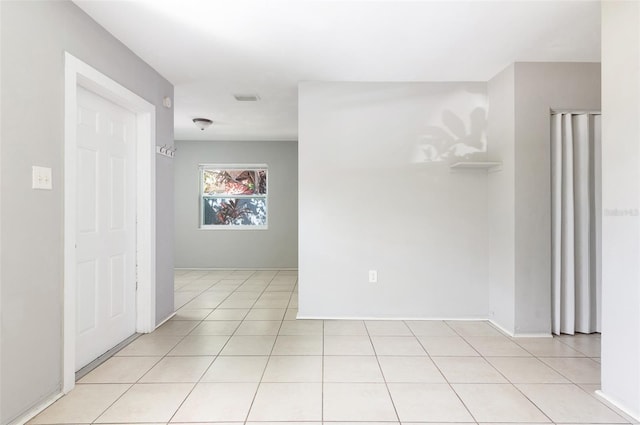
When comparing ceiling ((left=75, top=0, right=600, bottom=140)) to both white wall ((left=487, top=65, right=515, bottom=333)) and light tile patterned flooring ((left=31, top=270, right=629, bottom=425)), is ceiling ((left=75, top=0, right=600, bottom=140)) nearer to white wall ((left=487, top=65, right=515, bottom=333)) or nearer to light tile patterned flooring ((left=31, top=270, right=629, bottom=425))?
white wall ((left=487, top=65, right=515, bottom=333))

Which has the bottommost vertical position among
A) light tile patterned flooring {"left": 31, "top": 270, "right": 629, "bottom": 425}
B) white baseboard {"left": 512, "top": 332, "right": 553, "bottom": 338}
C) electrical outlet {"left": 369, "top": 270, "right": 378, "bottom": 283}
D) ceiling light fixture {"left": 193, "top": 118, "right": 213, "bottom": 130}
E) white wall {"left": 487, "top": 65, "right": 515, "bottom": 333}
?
light tile patterned flooring {"left": 31, "top": 270, "right": 629, "bottom": 425}

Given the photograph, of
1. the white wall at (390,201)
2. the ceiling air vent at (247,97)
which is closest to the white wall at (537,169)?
the white wall at (390,201)

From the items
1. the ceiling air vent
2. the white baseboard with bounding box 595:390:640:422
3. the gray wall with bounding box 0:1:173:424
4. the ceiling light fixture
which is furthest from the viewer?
the ceiling light fixture

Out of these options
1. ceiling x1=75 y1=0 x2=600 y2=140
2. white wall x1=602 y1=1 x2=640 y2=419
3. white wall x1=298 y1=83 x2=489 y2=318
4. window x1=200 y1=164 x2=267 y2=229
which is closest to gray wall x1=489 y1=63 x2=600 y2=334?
ceiling x1=75 y1=0 x2=600 y2=140

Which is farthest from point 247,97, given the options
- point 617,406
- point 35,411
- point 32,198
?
point 617,406

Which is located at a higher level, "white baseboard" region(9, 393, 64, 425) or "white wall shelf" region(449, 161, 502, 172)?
"white wall shelf" region(449, 161, 502, 172)

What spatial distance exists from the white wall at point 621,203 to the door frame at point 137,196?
3.22 meters

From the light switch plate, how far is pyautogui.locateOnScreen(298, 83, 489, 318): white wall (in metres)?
2.13

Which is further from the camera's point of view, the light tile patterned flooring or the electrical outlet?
the electrical outlet

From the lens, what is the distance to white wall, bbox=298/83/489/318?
145 inches

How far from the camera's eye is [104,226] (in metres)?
2.79

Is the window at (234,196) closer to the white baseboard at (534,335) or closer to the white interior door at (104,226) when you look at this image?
the white interior door at (104,226)

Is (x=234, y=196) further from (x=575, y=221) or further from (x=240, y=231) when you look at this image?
(x=575, y=221)

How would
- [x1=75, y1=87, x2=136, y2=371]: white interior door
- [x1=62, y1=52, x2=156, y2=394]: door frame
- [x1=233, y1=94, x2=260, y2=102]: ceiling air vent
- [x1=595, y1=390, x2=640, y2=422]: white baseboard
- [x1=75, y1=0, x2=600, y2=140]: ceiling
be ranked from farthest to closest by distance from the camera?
[x1=233, y1=94, x2=260, y2=102]: ceiling air vent
[x1=75, y1=87, x2=136, y2=371]: white interior door
[x1=75, y1=0, x2=600, y2=140]: ceiling
[x1=62, y1=52, x2=156, y2=394]: door frame
[x1=595, y1=390, x2=640, y2=422]: white baseboard
